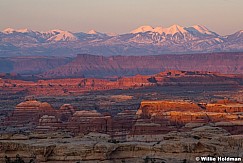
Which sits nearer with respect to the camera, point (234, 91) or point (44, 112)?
point (44, 112)

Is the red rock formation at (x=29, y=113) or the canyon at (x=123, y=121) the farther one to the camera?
the red rock formation at (x=29, y=113)

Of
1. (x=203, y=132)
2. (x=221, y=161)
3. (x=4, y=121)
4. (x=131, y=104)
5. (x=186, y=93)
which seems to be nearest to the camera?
(x=221, y=161)

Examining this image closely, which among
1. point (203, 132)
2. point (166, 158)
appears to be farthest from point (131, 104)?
point (166, 158)

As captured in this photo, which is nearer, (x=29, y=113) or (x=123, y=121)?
(x=123, y=121)

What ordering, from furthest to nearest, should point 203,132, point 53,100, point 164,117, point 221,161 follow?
point 53,100
point 164,117
point 203,132
point 221,161

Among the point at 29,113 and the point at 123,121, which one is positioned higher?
the point at 123,121

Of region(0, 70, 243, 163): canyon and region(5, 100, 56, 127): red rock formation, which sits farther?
region(5, 100, 56, 127): red rock formation

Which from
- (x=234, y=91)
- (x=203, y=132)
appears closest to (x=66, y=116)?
(x=203, y=132)

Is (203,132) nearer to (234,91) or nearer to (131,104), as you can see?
(131,104)

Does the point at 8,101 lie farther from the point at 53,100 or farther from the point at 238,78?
the point at 238,78
